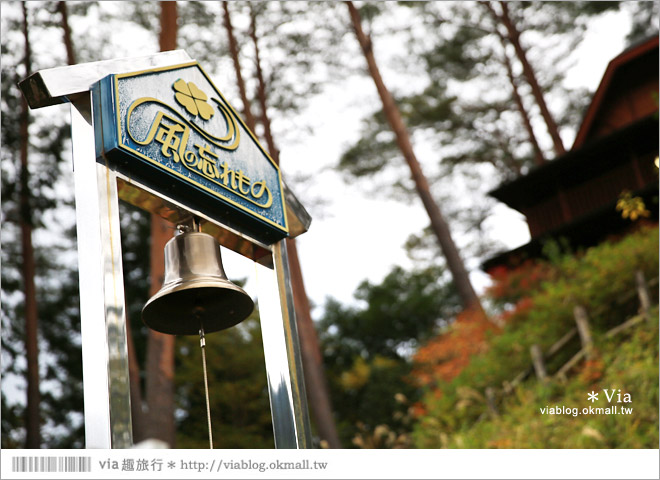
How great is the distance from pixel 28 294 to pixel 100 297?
9.21 metres

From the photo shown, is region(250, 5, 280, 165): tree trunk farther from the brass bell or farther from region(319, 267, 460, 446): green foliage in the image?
the brass bell

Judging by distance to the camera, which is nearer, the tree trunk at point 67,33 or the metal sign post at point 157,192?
the metal sign post at point 157,192

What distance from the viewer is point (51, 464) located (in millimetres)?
2070

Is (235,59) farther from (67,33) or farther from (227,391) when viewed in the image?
(227,391)

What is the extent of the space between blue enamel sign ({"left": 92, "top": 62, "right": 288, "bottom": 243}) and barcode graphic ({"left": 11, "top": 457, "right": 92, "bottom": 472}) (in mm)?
817

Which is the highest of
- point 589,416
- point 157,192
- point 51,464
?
point 157,192

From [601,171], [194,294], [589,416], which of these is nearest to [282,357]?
[194,294]

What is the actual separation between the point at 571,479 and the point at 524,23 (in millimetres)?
11998

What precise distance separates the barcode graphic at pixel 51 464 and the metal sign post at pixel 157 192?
1.10 ft

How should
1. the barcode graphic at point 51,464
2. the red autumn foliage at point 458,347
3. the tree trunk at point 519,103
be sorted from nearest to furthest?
the barcode graphic at point 51,464 < the red autumn foliage at point 458,347 < the tree trunk at point 519,103

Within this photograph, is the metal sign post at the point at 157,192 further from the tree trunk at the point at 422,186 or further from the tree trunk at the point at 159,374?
the tree trunk at the point at 422,186

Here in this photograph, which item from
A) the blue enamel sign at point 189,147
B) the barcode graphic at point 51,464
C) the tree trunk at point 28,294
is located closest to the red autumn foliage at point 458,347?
the tree trunk at point 28,294

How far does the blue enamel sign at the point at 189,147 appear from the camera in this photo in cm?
203

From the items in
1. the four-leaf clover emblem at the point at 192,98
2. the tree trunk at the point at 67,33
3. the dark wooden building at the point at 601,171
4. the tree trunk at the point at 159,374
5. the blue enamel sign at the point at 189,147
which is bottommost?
the blue enamel sign at the point at 189,147
